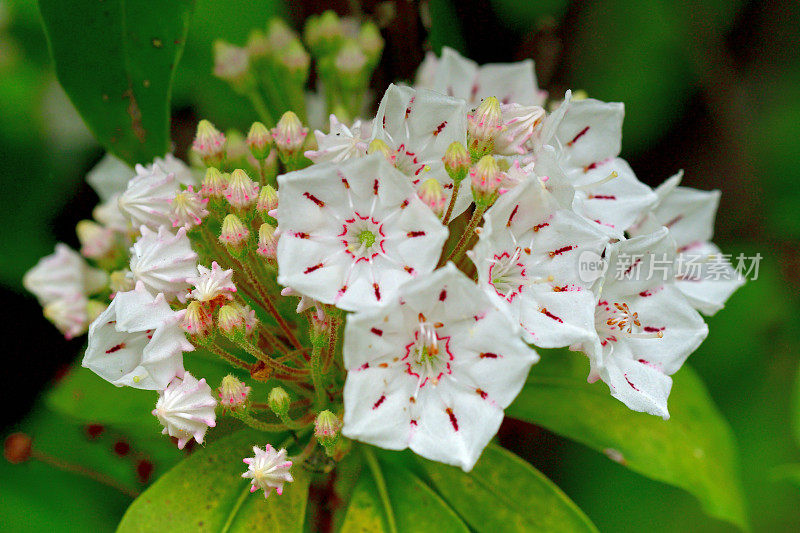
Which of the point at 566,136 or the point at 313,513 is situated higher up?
the point at 566,136

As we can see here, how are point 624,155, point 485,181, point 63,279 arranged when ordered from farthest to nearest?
point 624,155
point 63,279
point 485,181

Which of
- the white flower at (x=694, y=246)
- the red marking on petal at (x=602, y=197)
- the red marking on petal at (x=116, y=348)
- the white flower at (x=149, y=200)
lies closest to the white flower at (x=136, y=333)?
the red marking on petal at (x=116, y=348)

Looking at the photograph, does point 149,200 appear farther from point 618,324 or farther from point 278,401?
point 618,324

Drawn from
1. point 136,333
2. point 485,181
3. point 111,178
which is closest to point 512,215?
point 485,181

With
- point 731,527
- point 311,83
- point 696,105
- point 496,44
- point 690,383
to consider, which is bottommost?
point 731,527

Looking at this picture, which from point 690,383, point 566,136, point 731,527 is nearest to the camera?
point 566,136

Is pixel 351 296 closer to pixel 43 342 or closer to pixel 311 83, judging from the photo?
pixel 311 83

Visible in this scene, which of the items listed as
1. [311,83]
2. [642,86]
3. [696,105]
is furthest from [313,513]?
[696,105]
